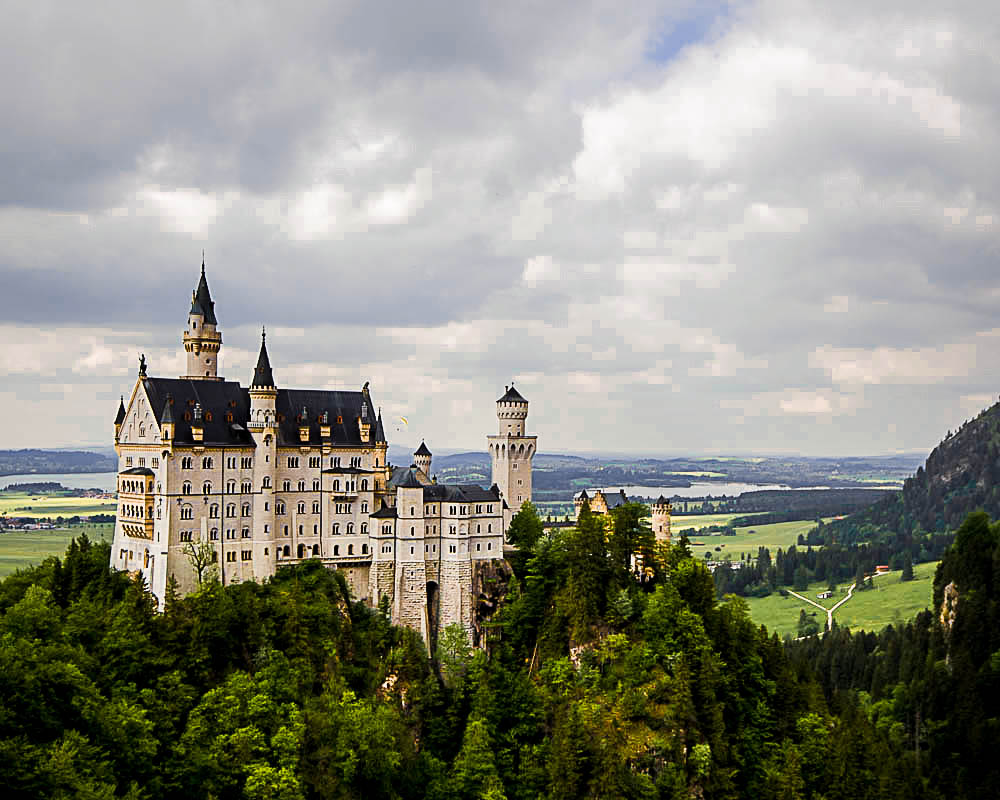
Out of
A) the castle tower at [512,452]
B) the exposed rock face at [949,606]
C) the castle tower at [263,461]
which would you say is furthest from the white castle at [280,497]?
the exposed rock face at [949,606]

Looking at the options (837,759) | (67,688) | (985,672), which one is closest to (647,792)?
(837,759)

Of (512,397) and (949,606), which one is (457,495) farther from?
(949,606)

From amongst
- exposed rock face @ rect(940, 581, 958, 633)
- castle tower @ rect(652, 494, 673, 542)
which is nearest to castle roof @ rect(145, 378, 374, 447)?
castle tower @ rect(652, 494, 673, 542)

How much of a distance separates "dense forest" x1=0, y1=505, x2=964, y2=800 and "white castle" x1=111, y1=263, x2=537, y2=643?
11.2 feet

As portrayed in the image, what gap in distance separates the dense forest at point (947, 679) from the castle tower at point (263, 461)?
5748 centimetres

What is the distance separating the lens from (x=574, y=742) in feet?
278

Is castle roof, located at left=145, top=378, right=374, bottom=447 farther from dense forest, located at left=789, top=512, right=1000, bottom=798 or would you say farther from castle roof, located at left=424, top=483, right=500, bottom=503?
dense forest, located at left=789, top=512, right=1000, bottom=798

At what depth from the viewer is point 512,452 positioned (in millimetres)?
113750

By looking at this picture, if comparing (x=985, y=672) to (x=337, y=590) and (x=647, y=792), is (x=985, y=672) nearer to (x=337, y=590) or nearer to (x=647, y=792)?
(x=647, y=792)

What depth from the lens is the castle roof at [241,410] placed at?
92938 mm

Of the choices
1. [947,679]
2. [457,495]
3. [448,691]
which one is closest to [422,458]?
[457,495]

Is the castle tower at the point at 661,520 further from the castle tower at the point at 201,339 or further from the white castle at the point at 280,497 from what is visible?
the castle tower at the point at 201,339

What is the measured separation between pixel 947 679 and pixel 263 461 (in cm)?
8718

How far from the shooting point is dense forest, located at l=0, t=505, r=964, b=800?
74625 mm
